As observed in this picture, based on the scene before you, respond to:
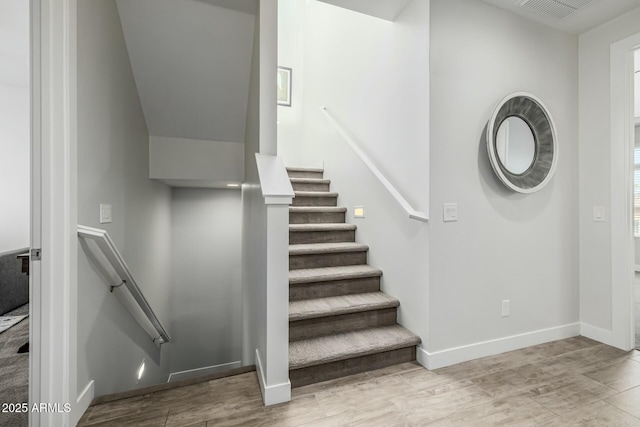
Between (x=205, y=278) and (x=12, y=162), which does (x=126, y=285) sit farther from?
(x=12, y=162)

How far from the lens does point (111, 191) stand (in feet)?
6.63

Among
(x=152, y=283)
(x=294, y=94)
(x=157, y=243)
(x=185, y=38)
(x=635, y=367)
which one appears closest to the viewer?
(x=635, y=367)

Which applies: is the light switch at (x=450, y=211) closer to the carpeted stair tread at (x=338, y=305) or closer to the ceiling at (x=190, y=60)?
the carpeted stair tread at (x=338, y=305)

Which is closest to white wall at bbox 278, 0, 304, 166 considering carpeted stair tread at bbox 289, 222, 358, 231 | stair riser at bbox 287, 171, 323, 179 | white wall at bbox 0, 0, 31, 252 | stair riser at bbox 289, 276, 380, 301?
stair riser at bbox 287, 171, 323, 179

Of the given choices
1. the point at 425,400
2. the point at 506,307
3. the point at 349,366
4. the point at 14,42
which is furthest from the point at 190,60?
the point at 506,307

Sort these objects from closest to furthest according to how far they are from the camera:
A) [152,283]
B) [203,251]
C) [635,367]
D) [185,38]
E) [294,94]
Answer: [635,367]
[185,38]
[152,283]
[203,251]
[294,94]

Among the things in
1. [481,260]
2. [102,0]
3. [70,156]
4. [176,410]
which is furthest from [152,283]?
[481,260]

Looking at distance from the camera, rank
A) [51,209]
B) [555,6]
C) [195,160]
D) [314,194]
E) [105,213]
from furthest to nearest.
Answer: [314,194]
[195,160]
[555,6]
[105,213]
[51,209]

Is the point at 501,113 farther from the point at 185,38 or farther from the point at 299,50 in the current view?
the point at 299,50

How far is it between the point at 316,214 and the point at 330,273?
886 mm

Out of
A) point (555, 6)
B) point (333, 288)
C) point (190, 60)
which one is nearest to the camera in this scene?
point (555, 6)

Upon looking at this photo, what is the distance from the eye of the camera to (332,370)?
1911 millimetres

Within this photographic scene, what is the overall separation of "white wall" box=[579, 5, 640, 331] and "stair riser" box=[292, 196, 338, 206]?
238 centimetres

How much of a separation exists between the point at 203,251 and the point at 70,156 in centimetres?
308
